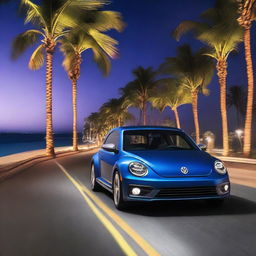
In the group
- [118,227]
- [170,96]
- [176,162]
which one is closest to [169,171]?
[176,162]

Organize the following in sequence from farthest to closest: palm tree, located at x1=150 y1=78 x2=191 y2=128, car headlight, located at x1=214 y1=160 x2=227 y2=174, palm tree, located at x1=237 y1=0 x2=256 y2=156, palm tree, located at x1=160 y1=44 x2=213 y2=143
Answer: palm tree, located at x1=150 y1=78 x2=191 y2=128
palm tree, located at x1=160 y1=44 x2=213 y2=143
palm tree, located at x1=237 y1=0 x2=256 y2=156
car headlight, located at x1=214 y1=160 x2=227 y2=174

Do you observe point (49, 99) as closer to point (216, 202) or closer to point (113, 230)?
point (216, 202)

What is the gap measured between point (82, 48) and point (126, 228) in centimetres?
3422

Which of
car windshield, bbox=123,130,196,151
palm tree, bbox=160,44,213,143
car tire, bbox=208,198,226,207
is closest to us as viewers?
car tire, bbox=208,198,226,207

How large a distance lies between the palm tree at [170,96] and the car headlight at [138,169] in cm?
3533

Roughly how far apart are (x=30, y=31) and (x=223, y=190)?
23940 mm

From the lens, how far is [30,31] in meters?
28.8

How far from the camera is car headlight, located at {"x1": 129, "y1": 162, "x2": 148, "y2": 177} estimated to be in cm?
742

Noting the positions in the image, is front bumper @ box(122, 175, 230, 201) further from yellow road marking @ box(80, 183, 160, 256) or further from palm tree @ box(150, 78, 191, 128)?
palm tree @ box(150, 78, 191, 128)

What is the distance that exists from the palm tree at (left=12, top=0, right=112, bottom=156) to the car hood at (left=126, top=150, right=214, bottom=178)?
65.0ft

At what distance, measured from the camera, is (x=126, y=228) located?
252 inches

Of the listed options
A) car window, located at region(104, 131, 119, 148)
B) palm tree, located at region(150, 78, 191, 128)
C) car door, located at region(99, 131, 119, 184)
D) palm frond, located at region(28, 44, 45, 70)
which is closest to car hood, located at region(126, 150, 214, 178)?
car door, located at region(99, 131, 119, 184)

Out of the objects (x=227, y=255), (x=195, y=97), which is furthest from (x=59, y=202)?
(x=195, y=97)

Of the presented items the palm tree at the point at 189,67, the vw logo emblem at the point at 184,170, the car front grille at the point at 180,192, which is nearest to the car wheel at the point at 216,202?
the car front grille at the point at 180,192
